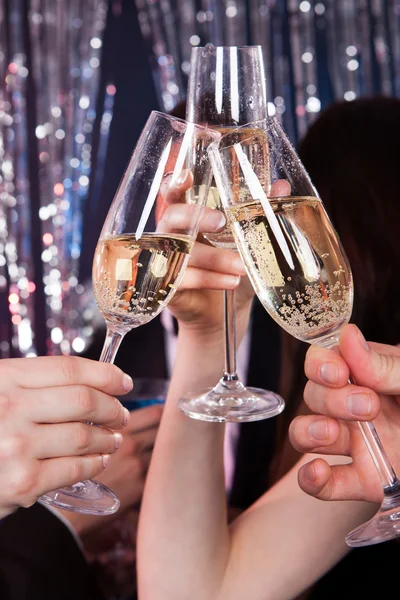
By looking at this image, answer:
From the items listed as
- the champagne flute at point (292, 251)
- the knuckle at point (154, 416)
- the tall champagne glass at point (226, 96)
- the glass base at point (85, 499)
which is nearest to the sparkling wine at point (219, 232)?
the tall champagne glass at point (226, 96)

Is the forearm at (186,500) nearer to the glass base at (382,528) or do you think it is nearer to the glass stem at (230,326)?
the glass stem at (230,326)

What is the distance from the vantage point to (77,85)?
4152 millimetres

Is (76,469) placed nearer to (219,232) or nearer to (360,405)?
(360,405)

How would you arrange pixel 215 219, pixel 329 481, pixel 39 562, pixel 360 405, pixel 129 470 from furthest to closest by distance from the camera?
pixel 129 470 → pixel 39 562 → pixel 215 219 → pixel 329 481 → pixel 360 405

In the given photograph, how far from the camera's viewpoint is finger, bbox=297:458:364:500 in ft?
2.89

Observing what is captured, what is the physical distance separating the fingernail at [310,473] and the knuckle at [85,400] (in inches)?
10.9

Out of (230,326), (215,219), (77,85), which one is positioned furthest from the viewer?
(77,85)

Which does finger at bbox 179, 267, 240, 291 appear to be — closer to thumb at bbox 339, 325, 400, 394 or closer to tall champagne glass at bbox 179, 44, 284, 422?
tall champagne glass at bbox 179, 44, 284, 422

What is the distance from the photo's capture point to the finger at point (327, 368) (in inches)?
32.4

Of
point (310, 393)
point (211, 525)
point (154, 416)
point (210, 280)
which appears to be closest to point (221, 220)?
point (210, 280)

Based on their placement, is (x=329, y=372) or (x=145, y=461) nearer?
(x=329, y=372)

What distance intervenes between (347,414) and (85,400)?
306 millimetres

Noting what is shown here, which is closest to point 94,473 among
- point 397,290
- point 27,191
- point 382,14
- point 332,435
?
point 332,435

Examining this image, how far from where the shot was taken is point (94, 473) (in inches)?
34.9
